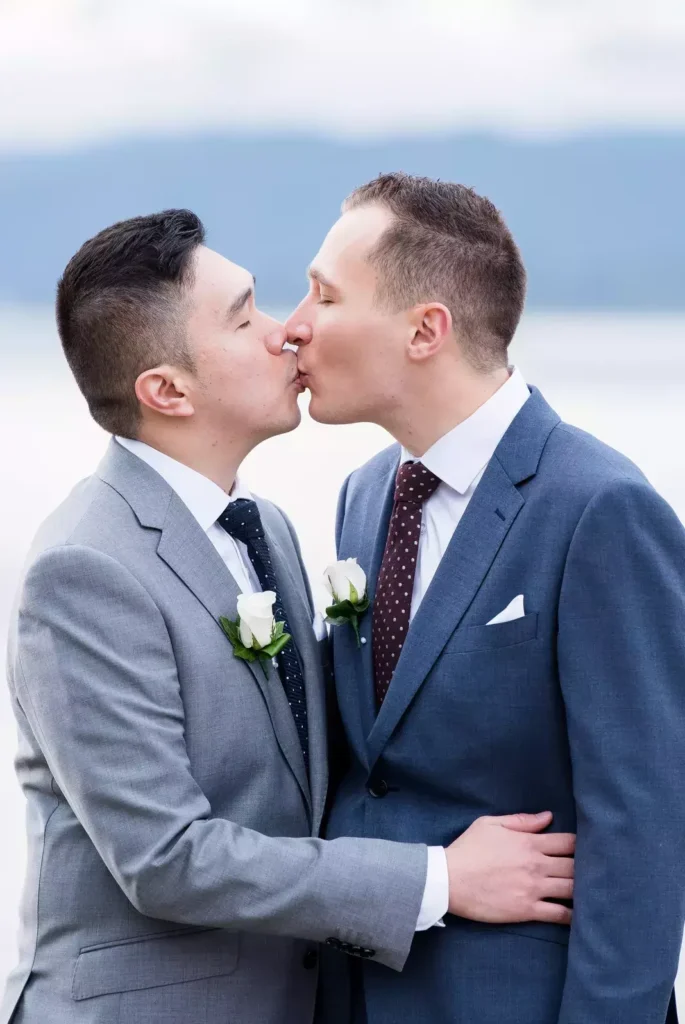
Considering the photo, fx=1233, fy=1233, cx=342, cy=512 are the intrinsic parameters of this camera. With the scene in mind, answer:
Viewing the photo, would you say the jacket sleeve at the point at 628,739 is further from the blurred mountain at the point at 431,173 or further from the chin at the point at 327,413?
the blurred mountain at the point at 431,173

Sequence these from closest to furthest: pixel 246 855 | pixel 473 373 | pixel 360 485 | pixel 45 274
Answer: pixel 246 855 < pixel 473 373 < pixel 360 485 < pixel 45 274

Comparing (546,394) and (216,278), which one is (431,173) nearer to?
(546,394)

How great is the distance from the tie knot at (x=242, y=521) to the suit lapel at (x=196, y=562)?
0.10 m

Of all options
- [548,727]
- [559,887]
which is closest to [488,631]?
[548,727]

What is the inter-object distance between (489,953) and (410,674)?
1.37 ft

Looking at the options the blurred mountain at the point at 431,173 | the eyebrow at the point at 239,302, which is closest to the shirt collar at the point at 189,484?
the eyebrow at the point at 239,302

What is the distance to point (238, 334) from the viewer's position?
2047 millimetres

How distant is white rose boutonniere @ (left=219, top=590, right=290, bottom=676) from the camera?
1805 mm

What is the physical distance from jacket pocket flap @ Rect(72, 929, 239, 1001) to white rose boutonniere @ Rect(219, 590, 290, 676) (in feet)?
1.38

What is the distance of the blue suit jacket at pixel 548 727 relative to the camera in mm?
1661

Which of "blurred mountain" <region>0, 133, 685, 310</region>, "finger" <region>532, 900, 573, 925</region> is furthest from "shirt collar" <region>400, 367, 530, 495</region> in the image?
"blurred mountain" <region>0, 133, 685, 310</region>

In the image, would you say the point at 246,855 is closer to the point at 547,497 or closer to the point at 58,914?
the point at 58,914

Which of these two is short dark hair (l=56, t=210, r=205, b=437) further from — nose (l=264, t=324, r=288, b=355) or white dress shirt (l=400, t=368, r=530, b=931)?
white dress shirt (l=400, t=368, r=530, b=931)

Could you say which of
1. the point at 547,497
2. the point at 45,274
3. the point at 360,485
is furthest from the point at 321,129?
the point at 547,497
